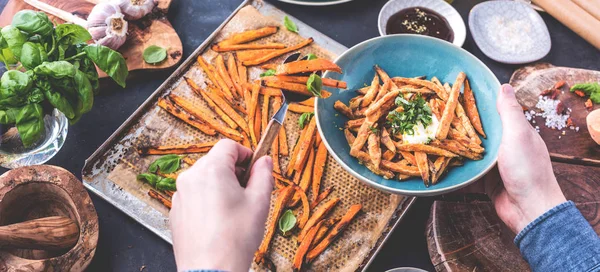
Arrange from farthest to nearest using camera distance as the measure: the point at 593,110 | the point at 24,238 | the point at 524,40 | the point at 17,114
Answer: the point at 524,40
the point at 593,110
the point at 17,114
the point at 24,238

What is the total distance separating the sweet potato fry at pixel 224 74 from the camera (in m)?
2.80

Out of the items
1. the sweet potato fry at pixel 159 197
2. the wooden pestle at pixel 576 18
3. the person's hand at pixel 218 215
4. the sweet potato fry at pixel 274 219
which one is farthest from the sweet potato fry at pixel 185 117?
the wooden pestle at pixel 576 18

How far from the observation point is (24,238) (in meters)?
1.96

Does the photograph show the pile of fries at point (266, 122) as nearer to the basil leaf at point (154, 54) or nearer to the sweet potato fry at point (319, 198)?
the sweet potato fry at point (319, 198)

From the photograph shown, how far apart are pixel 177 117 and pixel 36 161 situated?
31.2 inches

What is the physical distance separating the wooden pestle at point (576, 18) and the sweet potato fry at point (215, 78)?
2261 millimetres

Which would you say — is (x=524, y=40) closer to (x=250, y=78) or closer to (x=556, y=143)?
(x=556, y=143)

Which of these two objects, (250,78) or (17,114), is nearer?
(17,114)

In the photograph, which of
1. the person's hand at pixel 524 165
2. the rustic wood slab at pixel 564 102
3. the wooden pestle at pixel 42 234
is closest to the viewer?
the wooden pestle at pixel 42 234

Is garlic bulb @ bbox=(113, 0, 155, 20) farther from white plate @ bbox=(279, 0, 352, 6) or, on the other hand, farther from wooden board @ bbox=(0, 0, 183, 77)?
white plate @ bbox=(279, 0, 352, 6)

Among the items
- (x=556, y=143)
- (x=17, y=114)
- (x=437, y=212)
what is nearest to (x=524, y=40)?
(x=556, y=143)

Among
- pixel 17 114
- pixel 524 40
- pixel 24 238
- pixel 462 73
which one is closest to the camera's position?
pixel 24 238

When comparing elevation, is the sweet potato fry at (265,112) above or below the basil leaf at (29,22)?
below

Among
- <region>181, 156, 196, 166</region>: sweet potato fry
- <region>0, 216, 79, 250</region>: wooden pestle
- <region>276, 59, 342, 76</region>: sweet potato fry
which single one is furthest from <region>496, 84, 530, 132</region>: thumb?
<region>0, 216, 79, 250</region>: wooden pestle
